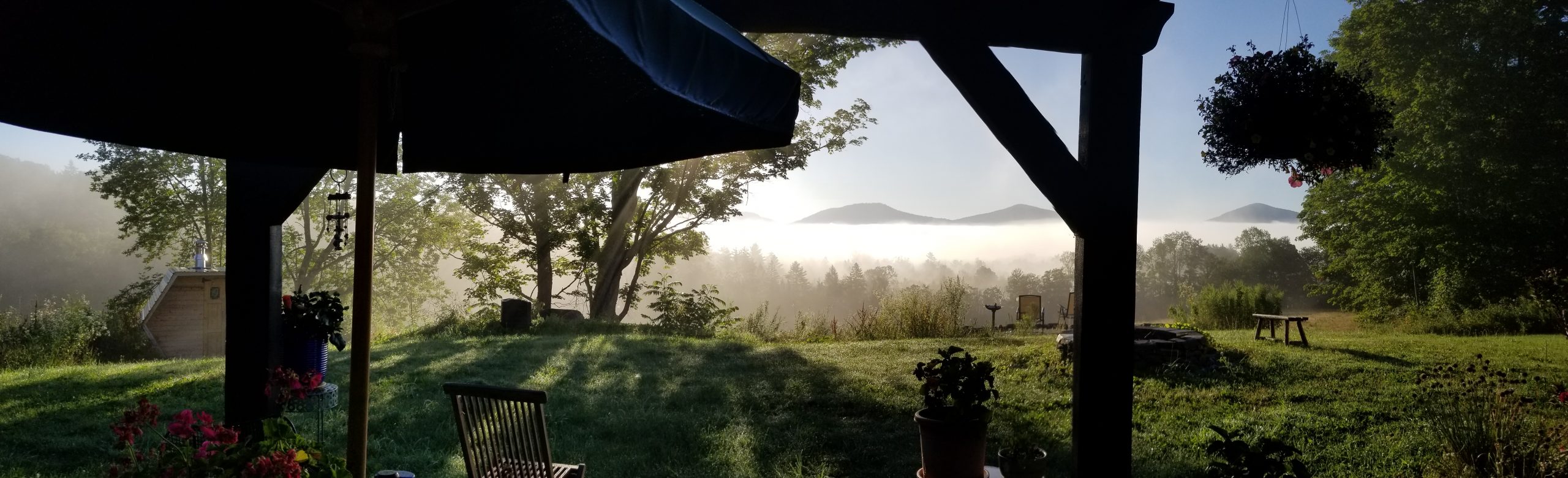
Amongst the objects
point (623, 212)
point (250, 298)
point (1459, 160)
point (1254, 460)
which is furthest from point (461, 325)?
point (1459, 160)

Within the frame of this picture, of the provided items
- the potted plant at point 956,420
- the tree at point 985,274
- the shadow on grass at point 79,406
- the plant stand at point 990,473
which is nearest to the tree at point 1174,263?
the tree at point 985,274

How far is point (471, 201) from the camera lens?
13852 millimetres

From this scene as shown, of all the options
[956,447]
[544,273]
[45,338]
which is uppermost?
[544,273]

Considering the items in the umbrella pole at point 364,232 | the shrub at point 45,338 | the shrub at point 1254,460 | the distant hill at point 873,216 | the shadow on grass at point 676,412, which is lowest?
the shrub at point 45,338

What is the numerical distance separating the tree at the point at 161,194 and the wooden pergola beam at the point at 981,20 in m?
20.6

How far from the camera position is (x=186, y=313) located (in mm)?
13023

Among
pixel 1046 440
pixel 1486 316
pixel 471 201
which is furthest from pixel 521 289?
pixel 1486 316

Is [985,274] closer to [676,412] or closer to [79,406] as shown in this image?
[676,412]

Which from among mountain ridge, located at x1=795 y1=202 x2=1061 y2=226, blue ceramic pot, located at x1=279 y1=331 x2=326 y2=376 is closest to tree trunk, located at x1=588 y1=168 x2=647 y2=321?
blue ceramic pot, located at x1=279 y1=331 x2=326 y2=376

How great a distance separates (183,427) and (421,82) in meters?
1.03

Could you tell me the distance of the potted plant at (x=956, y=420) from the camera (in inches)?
112

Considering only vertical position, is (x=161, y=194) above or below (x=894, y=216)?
below

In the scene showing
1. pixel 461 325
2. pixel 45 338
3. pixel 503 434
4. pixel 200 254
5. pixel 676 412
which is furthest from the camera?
pixel 200 254

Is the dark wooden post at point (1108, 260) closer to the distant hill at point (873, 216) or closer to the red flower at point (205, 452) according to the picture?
the red flower at point (205, 452)
